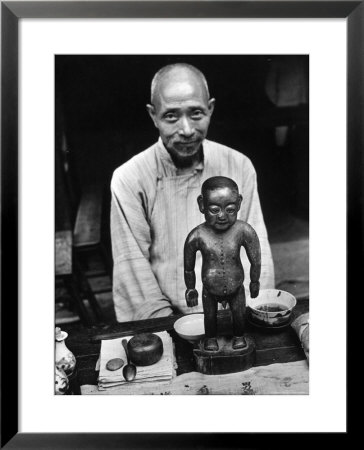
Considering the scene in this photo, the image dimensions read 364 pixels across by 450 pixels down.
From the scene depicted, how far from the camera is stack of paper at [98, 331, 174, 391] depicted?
0.95 metres

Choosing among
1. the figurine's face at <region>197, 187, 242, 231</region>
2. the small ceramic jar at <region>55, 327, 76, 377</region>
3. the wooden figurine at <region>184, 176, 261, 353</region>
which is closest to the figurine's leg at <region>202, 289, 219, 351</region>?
the wooden figurine at <region>184, 176, 261, 353</region>

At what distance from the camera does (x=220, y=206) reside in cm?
97

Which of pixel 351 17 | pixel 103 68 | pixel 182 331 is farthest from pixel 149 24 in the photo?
pixel 182 331

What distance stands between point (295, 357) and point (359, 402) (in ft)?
0.47

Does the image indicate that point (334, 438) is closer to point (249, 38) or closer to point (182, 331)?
point (182, 331)

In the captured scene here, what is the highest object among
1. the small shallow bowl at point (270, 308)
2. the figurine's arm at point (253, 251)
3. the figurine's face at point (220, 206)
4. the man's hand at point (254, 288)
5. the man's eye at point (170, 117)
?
the man's eye at point (170, 117)

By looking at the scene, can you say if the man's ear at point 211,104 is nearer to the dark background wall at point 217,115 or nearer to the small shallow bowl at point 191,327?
the dark background wall at point 217,115

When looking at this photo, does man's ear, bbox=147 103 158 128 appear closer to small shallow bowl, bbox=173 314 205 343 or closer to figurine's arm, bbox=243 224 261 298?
figurine's arm, bbox=243 224 261 298

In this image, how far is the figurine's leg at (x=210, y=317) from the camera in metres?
0.99

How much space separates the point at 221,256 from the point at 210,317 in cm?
13

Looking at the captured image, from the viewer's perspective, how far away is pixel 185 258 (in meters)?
0.98

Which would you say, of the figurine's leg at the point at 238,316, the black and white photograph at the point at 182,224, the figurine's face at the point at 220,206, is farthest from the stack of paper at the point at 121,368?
the figurine's face at the point at 220,206

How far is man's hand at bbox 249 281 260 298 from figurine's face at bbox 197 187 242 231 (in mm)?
134

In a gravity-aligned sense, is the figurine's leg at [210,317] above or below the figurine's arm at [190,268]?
below
